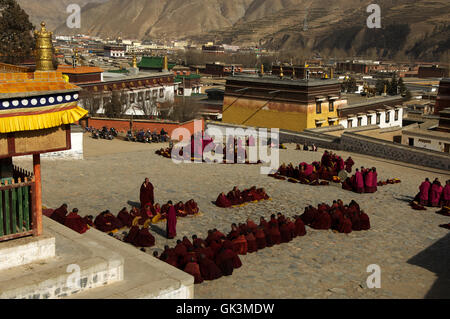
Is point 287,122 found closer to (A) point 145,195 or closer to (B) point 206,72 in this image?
(A) point 145,195

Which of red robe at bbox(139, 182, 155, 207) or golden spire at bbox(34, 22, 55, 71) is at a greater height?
golden spire at bbox(34, 22, 55, 71)

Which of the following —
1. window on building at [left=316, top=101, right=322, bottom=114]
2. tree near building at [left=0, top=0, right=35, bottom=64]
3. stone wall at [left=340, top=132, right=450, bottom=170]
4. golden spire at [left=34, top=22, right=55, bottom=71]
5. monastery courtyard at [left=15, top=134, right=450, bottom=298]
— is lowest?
monastery courtyard at [left=15, top=134, right=450, bottom=298]

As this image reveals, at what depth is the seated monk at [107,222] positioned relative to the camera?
41.3 ft

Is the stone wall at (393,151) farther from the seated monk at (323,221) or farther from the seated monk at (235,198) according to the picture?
the seated monk at (235,198)

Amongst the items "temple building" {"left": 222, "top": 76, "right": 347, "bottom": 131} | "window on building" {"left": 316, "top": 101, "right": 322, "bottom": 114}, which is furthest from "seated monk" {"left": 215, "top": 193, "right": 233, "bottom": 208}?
"window on building" {"left": 316, "top": 101, "right": 322, "bottom": 114}

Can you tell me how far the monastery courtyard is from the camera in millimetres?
10227

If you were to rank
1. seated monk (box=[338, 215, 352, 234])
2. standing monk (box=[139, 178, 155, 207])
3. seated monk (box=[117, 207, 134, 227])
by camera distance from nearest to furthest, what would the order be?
seated monk (box=[117, 207, 134, 227])
seated monk (box=[338, 215, 352, 234])
standing monk (box=[139, 178, 155, 207])

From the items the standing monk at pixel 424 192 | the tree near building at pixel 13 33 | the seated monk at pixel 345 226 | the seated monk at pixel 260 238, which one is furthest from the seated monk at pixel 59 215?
the tree near building at pixel 13 33

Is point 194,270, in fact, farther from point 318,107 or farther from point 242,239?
point 318,107

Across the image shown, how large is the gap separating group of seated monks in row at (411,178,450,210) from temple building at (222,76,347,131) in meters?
16.0

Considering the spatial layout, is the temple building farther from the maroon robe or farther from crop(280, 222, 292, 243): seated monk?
the maroon robe

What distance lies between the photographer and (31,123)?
304 inches

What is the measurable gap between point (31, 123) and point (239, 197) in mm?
8713

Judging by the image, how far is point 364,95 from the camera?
44719mm
